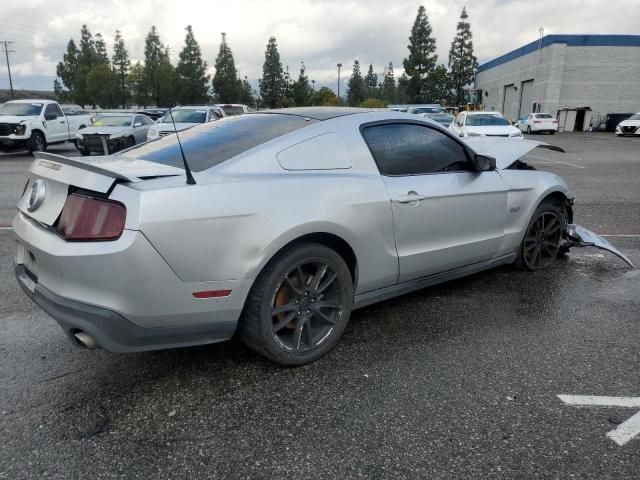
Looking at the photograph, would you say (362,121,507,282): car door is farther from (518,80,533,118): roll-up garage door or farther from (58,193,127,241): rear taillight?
(518,80,533,118): roll-up garage door

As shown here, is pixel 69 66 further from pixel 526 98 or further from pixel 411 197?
pixel 411 197

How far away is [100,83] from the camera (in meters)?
67.7

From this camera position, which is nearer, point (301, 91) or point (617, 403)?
point (617, 403)

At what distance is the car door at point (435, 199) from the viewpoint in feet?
11.5

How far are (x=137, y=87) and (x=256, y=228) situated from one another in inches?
2947

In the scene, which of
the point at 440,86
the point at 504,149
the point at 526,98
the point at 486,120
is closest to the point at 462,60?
the point at 440,86

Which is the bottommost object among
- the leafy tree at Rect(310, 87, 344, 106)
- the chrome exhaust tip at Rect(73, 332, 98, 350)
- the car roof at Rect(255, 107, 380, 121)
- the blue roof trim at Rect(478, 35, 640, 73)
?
the chrome exhaust tip at Rect(73, 332, 98, 350)

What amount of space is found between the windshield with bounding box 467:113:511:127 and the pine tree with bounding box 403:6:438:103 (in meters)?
57.0

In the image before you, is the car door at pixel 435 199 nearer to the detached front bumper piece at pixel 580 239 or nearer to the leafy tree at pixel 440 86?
the detached front bumper piece at pixel 580 239

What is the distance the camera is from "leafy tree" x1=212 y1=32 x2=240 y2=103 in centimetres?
7294

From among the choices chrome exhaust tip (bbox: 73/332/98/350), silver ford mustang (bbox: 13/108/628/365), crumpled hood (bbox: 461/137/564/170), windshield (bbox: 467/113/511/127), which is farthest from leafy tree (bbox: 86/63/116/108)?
chrome exhaust tip (bbox: 73/332/98/350)

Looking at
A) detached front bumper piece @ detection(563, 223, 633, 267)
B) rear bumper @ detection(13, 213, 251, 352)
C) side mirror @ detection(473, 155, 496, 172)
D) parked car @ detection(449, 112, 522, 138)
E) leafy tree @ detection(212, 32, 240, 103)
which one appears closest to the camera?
rear bumper @ detection(13, 213, 251, 352)

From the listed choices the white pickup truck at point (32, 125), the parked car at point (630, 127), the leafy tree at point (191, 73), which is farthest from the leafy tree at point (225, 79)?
the white pickup truck at point (32, 125)

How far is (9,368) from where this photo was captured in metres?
3.05
